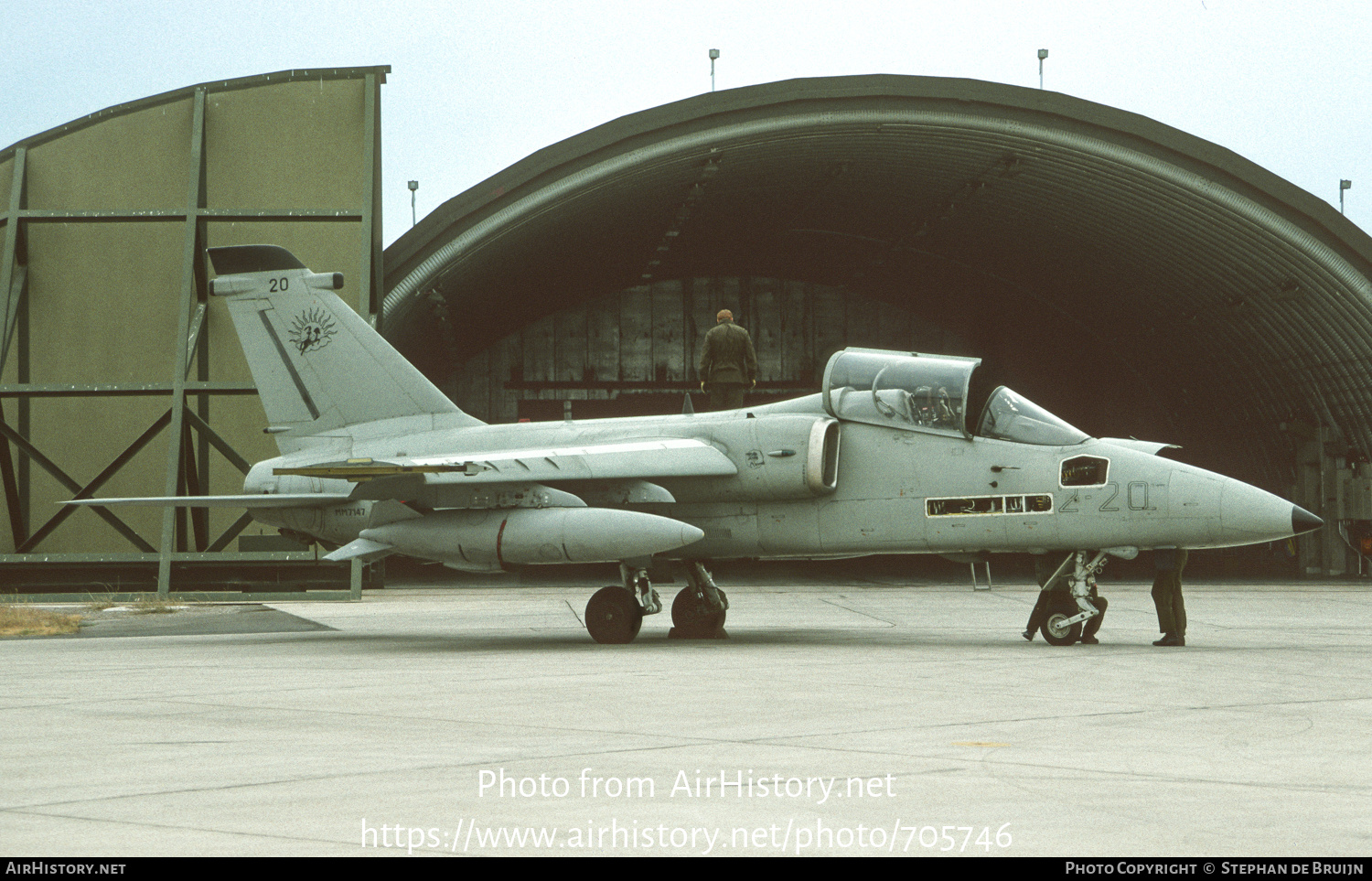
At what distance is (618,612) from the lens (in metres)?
12.6

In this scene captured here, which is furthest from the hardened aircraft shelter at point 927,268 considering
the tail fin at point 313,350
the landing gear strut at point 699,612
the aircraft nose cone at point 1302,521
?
the aircraft nose cone at point 1302,521

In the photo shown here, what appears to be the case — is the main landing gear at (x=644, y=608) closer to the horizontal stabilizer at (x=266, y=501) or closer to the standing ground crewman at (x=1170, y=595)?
the horizontal stabilizer at (x=266, y=501)

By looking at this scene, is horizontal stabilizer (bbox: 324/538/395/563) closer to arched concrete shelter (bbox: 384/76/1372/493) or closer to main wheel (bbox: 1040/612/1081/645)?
main wheel (bbox: 1040/612/1081/645)

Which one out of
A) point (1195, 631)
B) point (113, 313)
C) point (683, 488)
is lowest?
point (1195, 631)

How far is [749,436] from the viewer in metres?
12.8

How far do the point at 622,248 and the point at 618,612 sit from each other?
22.9 m

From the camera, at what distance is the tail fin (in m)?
14.8

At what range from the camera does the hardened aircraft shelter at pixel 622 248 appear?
2362 centimetres

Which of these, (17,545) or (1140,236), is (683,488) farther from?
(1140,236)

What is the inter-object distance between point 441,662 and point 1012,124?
59.6 feet

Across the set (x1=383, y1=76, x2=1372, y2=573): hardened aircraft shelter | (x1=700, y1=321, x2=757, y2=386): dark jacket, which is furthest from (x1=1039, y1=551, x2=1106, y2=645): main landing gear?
(x1=383, y1=76, x2=1372, y2=573): hardened aircraft shelter

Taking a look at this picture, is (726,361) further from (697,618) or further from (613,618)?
(613,618)

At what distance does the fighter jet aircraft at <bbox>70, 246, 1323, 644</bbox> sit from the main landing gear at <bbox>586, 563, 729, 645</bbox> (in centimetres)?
2
